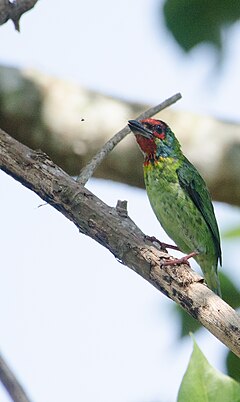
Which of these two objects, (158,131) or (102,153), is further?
(158,131)

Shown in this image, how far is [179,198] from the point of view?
13.7ft

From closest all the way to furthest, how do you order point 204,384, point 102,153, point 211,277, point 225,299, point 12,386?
1. point 12,386
2. point 204,384
3. point 102,153
4. point 225,299
5. point 211,277

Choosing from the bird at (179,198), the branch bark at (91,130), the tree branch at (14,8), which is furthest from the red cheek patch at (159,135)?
the tree branch at (14,8)

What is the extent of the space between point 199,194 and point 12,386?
306 cm

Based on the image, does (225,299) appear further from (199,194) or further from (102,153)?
(199,194)

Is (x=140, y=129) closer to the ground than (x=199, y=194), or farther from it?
farther from it

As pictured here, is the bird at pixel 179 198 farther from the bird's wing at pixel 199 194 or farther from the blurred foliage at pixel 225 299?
the blurred foliage at pixel 225 299

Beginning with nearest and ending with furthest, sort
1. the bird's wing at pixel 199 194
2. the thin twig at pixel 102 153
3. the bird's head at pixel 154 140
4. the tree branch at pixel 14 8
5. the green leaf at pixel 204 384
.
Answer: the green leaf at pixel 204 384, the thin twig at pixel 102 153, the tree branch at pixel 14 8, the bird's wing at pixel 199 194, the bird's head at pixel 154 140

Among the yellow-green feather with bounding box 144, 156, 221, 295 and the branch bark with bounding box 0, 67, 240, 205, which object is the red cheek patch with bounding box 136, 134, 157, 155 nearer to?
the yellow-green feather with bounding box 144, 156, 221, 295

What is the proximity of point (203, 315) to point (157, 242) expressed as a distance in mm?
554

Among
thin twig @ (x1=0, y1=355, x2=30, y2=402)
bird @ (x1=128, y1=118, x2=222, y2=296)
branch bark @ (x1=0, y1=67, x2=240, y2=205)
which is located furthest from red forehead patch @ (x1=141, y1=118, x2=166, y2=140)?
thin twig @ (x1=0, y1=355, x2=30, y2=402)

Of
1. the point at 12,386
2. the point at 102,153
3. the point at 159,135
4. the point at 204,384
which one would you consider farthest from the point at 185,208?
the point at 12,386

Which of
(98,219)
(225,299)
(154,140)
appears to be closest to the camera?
(98,219)

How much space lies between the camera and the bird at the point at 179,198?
4121mm
